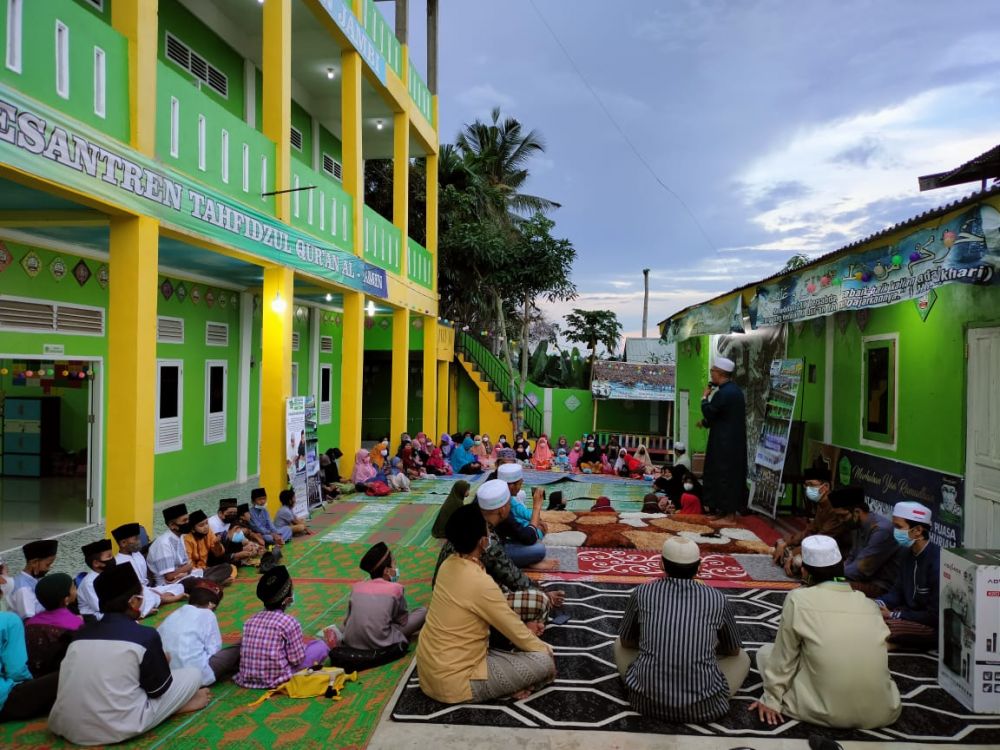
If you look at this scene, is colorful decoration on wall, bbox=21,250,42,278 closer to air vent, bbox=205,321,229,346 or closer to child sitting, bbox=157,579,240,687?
air vent, bbox=205,321,229,346

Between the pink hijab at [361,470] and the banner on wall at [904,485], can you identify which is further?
the pink hijab at [361,470]

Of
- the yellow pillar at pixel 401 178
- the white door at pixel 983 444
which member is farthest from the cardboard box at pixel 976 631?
the yellow pillar at pixel 401 178

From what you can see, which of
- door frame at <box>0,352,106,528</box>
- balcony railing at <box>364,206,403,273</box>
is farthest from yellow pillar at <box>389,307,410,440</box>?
door frame at <box>0,352,106,528</box>

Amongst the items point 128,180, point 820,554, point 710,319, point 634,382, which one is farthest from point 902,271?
point 634,382

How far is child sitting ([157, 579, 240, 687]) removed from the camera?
4.10 meters

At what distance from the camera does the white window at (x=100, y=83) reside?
17.5 ft

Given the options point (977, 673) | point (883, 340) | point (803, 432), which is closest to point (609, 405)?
point (803, 432)

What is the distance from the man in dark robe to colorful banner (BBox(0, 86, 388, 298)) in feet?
18.7

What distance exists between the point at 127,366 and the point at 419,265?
10224mm

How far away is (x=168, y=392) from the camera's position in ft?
32.8

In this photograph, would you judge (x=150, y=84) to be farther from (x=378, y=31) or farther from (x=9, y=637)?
(x=378, y=31)

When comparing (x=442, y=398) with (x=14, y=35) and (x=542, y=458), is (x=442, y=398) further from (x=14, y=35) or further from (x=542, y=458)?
(x=14, y=35)

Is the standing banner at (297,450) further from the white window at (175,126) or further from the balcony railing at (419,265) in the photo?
the balcony railing at (419,265)

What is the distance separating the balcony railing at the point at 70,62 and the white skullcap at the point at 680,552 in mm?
4998
